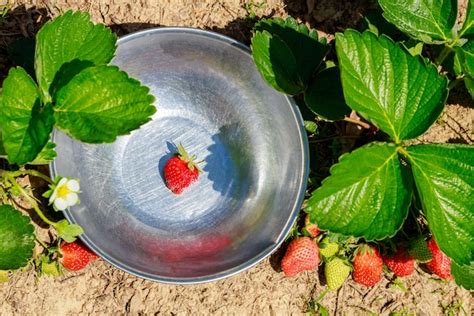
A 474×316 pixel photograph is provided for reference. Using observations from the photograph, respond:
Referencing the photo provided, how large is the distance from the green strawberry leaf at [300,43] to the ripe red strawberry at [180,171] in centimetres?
31

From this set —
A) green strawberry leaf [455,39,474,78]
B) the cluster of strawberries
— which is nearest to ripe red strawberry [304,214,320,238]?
the cluster of strawberries

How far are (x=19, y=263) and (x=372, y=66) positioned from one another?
78cm

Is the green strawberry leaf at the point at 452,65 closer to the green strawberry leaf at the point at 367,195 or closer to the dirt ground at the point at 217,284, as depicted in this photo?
the dirt ground at the point at 217,284

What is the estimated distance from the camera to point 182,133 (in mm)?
1669

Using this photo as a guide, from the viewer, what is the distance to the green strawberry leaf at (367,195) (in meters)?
1.32

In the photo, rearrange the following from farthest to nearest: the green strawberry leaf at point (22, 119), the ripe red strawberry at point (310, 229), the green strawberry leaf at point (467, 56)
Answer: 1. the ripe red strawberry at point (310, 229)
2. the green strawberry leaf at point (467, 56)
3. the green strawberry leaf at point (22, 119)

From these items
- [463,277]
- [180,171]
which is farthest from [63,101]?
[463,277]

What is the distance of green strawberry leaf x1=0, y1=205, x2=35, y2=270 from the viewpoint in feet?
4.56

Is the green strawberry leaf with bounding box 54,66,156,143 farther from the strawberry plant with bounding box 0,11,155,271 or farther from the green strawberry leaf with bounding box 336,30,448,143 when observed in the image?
→ the green strawberry leaf with bounding box 336,30,448,143

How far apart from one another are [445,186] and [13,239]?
84 cm

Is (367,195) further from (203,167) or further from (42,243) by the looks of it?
(42,243)

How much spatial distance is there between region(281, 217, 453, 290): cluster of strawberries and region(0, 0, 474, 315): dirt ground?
7 centimetres

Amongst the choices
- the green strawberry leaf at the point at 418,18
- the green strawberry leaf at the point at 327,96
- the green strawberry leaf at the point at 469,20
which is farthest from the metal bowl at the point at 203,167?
the green strawberry leaf at the point at 469,20

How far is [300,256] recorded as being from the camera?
1.62 m
